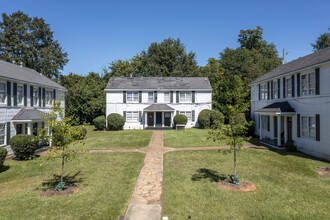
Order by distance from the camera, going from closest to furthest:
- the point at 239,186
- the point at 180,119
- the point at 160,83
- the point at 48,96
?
the point at 239,186 < the point at 48,96 < the point at 180,119 < the point at 160,83

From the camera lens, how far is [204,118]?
2811cm

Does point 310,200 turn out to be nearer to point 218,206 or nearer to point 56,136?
point 218,206

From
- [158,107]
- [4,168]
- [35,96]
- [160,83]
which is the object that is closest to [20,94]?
[35,96]

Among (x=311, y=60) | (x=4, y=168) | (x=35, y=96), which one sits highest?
(x=311, y=60)

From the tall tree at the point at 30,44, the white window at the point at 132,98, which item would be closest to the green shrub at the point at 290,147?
the white window at the point at 132,98

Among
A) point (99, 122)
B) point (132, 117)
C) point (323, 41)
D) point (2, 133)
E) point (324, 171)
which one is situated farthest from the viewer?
point (323, 41)

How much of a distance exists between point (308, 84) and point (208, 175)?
10718mm

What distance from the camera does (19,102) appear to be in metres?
16.5

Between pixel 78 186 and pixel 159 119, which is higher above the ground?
pixel 159 119

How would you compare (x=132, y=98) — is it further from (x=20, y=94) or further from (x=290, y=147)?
(x=290, y=147)

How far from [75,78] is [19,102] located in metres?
31.9

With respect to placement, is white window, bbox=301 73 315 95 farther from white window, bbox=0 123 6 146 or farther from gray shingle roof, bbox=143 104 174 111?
white window, bbox=0 123 6 146

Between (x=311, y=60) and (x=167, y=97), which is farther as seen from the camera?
(x=167, y=97)

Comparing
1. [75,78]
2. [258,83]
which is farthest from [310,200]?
[75,78]
